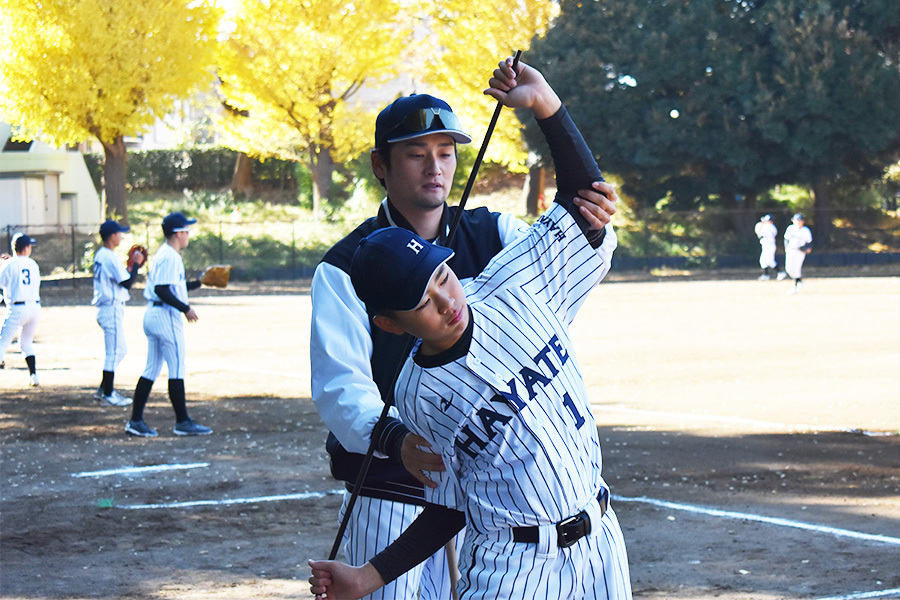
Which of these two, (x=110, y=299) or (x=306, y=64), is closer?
(x=110, y=299)

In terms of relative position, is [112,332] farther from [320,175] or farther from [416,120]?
[320,175]

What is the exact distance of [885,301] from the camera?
24.2 meters

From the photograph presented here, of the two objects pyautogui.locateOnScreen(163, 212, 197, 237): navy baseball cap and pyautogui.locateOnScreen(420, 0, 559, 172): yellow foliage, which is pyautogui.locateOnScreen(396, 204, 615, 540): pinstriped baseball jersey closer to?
pyautogui.locateOnScreen(163, 212, 197, 237): navy baseball cap

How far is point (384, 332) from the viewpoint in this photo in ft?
12.2

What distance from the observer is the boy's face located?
2.71 meters

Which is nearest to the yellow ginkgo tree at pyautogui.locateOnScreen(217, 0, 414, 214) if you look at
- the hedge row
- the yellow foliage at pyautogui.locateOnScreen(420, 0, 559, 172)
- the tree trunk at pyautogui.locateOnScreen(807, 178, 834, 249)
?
the yellow foliage at pyautogui.locateOnScreen(420, 0, 559, 172)

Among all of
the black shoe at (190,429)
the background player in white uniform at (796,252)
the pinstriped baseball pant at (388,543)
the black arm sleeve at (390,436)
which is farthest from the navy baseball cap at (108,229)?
the background player in white uniform at (796,252)

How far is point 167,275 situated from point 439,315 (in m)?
9.19

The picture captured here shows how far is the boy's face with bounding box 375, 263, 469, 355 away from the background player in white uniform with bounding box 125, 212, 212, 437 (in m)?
8.82

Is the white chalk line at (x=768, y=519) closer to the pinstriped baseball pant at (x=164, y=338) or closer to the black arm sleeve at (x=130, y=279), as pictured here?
the pinstriped baseball pant at (x=164, y=338)

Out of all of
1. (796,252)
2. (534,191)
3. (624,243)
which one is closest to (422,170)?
(796,252)

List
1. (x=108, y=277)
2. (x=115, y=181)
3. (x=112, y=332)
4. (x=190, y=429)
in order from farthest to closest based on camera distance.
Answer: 1. (x=115, y=181)
2. (x=108, y=277)
3. (x=112, y=332)
4. (x=190, y=429)

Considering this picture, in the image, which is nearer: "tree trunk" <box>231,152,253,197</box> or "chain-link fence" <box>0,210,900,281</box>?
"chain-link fence" <box>0,210,900,281</box>

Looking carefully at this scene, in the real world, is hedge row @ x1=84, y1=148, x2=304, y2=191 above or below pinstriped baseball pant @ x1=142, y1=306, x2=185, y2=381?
above
